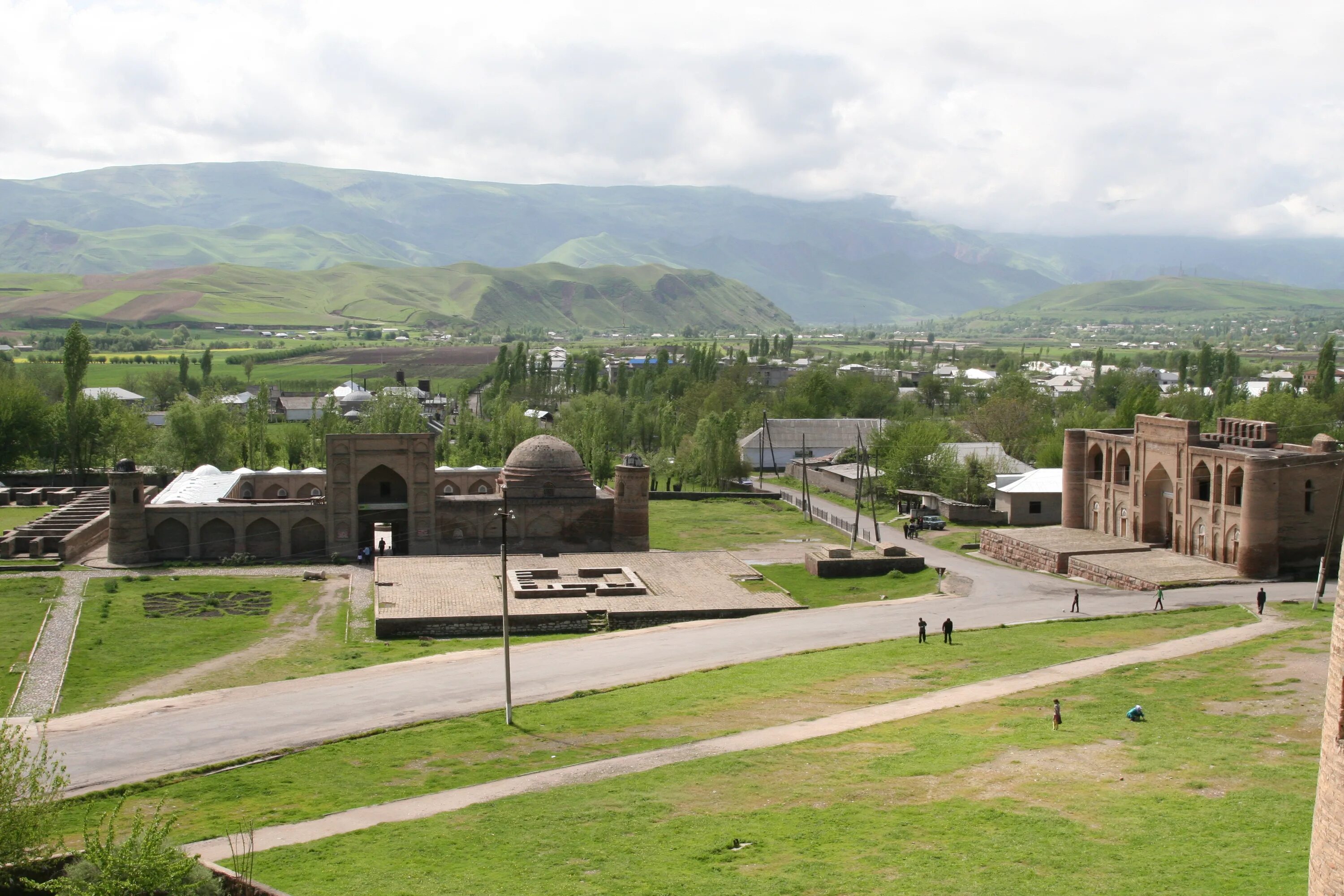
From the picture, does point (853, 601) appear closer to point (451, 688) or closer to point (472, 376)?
point (451, 688)

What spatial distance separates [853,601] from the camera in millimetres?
49625

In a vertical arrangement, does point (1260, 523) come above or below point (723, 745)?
above

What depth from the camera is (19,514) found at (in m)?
70.2

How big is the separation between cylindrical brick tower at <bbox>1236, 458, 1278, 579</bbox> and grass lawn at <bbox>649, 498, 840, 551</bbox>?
21718 millimetres

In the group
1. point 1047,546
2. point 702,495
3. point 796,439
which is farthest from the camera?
point 796,439

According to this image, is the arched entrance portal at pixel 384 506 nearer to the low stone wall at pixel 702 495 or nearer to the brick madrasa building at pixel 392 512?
the brick madrasa building at pixel 392 512

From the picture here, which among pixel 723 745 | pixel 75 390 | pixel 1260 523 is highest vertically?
pixel 75 390

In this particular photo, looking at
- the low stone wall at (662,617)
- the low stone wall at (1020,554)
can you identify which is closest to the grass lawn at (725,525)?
the low stone wall at (1020,554)

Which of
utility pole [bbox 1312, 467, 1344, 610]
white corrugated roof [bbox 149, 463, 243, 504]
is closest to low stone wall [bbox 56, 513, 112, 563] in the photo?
white corrugated roof [bbox 149, 463, 243, 504]

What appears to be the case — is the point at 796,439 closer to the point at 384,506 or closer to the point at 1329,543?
the point at 384,506

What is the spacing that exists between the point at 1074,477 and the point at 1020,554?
27.0 feet

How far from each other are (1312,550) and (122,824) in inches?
1750

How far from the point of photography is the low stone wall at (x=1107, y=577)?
47.8 meters

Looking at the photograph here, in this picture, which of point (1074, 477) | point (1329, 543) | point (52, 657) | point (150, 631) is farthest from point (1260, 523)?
point (52, 657)
